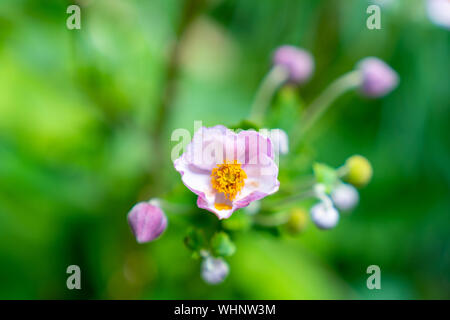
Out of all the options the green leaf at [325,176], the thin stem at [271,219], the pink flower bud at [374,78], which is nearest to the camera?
the green leaf at [325,176]

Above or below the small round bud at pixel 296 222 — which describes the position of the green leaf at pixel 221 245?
below

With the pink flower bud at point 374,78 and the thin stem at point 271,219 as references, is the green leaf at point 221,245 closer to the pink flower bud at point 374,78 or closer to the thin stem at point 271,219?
the thin stem at point 271,219

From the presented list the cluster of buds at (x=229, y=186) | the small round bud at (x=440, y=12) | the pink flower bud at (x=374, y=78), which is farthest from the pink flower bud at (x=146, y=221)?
the small round bud at (x=440, y=12)

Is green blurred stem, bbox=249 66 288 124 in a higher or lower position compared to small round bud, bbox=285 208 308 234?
higher

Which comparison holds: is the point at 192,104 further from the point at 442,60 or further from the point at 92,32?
the point at 442,60

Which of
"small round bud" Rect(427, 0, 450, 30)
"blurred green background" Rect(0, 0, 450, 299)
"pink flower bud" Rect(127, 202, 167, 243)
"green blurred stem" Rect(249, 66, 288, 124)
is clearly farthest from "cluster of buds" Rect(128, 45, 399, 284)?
"small round bud" Rect(427, 0, 450, 30)

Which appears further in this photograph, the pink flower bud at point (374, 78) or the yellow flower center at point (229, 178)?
the pink flower bud at point (374, 78)

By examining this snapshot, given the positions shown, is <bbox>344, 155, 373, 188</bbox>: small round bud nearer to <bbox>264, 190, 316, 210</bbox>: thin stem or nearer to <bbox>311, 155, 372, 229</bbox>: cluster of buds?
<bbox>311, 155, 372, 229</bbox>: cluster of buds
